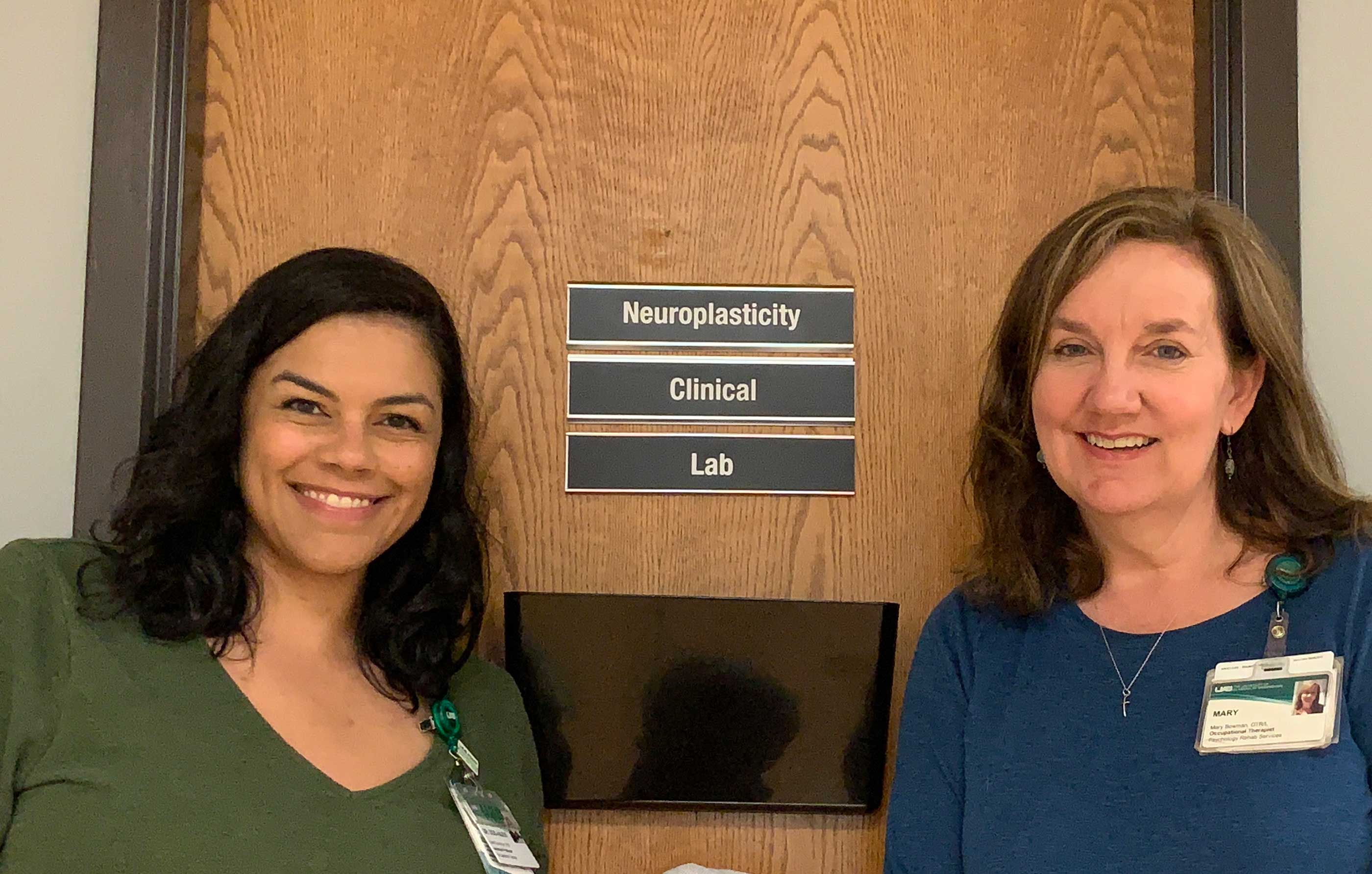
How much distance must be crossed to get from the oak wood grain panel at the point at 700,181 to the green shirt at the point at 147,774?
1.57 feet

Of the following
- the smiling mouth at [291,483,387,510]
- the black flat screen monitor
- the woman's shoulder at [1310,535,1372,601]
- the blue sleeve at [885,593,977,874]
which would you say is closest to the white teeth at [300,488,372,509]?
the smiling mouth at [291,483,387,510]

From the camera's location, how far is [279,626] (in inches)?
58.0

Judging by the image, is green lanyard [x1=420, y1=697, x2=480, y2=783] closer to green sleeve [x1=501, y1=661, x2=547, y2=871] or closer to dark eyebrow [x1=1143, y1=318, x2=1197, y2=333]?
green sleeve [x1=501, y1=661, x2=547, y2=871]

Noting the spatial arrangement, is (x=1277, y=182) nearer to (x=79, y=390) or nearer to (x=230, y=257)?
(x=230, y=257)

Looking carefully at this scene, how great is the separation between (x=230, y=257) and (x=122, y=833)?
891 millimetres

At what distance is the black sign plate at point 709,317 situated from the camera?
1.79m

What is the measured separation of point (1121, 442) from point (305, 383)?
96 centimetres

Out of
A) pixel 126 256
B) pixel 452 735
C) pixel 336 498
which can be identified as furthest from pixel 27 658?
pixel 126 256

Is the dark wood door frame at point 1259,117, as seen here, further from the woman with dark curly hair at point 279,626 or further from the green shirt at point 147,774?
the green shirt at point 147,774

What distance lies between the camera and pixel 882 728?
67.5 inches

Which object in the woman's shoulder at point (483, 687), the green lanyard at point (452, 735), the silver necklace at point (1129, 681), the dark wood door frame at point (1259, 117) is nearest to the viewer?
the silver necklace at point (1129, 681)

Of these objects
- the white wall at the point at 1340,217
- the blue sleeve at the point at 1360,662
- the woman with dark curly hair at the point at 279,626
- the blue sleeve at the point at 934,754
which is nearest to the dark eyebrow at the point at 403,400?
the woman with dark curly hair at the point at 279,626

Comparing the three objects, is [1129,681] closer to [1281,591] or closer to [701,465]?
[1281,591]

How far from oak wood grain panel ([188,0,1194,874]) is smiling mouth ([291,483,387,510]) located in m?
0.34
